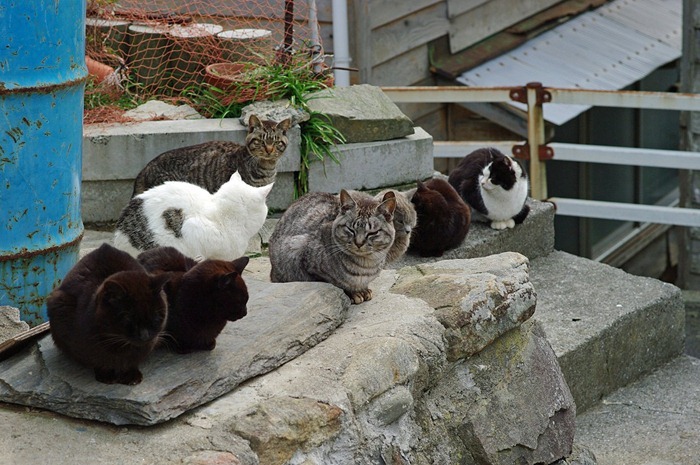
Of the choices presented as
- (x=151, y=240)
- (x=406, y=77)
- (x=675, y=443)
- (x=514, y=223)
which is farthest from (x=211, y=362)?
(x=406, y=77)

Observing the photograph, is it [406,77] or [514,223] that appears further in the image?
[406,77]

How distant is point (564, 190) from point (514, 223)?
12.5ft

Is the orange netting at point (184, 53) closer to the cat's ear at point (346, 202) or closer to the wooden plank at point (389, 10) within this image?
the wooden plank at point (389, 10)

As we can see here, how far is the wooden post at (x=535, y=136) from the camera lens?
24.7ft

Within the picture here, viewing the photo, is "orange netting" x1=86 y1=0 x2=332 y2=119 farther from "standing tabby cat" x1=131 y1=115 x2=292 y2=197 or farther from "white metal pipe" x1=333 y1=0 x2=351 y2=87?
"standing tabby cat" x1=131 y1=115 x2=292 y2=197

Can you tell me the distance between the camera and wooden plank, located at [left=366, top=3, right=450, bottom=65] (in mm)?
8492

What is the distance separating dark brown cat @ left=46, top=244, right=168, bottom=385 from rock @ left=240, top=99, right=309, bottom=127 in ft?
9.13

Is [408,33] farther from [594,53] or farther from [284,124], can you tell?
[284,124]

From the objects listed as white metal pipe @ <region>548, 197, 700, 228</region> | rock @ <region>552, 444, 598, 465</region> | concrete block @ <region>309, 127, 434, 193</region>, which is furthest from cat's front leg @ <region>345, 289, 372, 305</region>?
white metal pipe @ <region>548, 197, 700, 228</region>

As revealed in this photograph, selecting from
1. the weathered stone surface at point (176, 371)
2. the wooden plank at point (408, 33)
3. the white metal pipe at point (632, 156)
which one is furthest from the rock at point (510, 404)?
the wooden plank at point (408, 33)

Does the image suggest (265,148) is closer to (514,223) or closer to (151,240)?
(151,240)

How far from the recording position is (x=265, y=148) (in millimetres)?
5852

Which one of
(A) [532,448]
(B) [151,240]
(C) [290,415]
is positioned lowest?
(A) [532,448]

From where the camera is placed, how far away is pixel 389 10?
27.7ft
